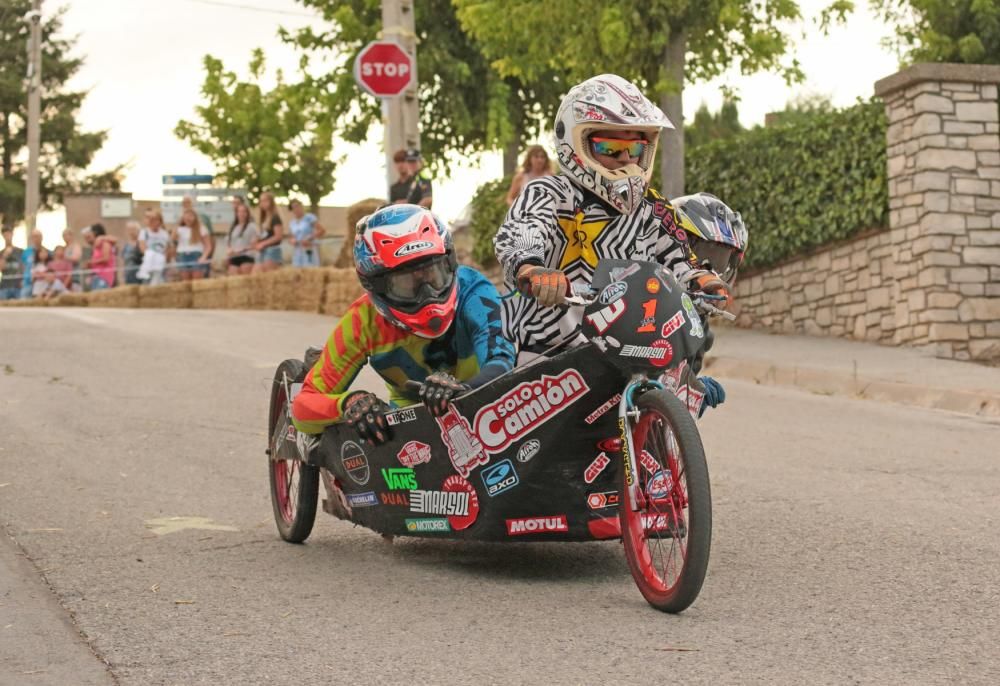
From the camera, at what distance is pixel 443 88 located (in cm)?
4006

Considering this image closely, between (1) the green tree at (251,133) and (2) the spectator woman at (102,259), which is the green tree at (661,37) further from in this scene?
(1) the green tree at (251,133)

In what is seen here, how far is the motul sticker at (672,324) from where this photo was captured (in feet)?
18.5

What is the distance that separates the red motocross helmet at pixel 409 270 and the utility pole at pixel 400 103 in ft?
47.0

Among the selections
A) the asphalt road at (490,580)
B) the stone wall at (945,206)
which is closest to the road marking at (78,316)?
the stone wall at (945,206)

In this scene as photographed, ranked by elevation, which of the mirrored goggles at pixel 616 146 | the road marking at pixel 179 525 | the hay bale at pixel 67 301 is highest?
the mirrored goggles at pixel 616 146

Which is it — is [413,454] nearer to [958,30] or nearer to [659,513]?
[659,513]

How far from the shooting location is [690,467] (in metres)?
5.41

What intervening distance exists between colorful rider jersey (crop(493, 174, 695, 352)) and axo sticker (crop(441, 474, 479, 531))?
2.03 feet

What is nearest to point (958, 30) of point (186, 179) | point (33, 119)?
point (33, 119)

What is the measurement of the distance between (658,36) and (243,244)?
338 inches

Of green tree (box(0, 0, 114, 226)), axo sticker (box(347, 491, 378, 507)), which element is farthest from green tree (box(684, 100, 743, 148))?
green tree (box(0, 0, 114, 226))

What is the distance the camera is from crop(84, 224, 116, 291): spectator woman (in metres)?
30.3

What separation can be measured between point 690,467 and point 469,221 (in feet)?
74.2

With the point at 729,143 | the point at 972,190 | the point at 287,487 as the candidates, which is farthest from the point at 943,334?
the point at 287,487
